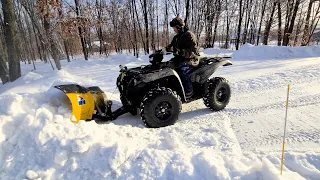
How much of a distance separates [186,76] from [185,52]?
472mm

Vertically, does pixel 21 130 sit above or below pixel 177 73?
below

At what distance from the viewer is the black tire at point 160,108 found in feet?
14.0

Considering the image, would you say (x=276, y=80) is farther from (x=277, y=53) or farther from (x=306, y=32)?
(x=306, y=32)

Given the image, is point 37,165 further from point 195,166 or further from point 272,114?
point 272,114

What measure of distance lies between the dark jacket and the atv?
0.23m

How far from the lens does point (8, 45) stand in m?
9.27

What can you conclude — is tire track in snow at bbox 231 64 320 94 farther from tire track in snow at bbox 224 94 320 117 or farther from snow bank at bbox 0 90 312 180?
snow bank at bbox 0 90 312 180

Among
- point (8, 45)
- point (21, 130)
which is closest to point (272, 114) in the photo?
point (21, 130)

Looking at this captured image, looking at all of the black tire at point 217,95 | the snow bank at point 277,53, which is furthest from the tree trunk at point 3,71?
the snow bank at point 277,53

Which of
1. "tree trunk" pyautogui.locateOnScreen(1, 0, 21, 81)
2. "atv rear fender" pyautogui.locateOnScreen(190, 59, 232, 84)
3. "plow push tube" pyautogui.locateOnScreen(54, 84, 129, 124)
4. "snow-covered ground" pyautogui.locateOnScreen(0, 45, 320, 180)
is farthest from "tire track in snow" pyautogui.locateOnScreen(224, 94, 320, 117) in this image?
"tree trunk" pyautogui.locateOnScreen(1, 0, 21, 81)

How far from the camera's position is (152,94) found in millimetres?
4289

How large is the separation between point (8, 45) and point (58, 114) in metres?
7.11

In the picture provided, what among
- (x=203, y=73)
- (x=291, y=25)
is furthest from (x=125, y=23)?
(x=203, y=73)

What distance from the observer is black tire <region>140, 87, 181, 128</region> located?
168 inches
